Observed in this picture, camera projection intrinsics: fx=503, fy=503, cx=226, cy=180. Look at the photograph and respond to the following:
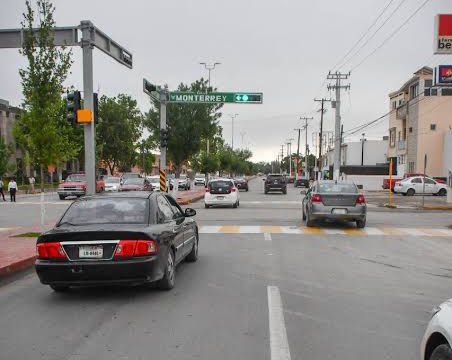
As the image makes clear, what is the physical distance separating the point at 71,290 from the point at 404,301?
4.65 meters

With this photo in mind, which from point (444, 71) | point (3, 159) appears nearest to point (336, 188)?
point (444, 71)

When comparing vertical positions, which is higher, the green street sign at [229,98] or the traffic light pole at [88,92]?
the green street sign at [229,98]

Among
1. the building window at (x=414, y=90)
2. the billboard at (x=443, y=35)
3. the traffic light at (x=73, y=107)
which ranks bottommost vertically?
the traffic light at (x=73, y=107)

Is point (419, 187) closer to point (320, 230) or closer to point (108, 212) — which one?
point (320, 230)

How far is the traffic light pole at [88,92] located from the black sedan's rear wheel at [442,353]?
1260 centimetres

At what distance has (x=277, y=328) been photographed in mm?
5445

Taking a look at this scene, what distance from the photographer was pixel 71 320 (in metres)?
5.81

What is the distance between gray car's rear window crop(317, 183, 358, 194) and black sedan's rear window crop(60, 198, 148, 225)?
32.5ft

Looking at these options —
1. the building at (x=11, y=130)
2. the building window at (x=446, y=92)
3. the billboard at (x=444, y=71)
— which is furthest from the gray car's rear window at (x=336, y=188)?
the building at (x=11, y=130)

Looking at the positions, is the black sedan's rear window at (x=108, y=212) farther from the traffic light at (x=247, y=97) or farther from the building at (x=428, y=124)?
the building at (x=428, y=124)

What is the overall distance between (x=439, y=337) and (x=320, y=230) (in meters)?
12.4

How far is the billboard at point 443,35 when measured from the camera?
24.0 m

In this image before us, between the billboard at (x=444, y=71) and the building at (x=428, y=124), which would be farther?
the building at (x=428, y=124)

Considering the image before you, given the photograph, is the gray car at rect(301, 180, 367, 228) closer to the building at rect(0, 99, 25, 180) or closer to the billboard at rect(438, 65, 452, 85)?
the billboard at rect(438, 65, 452, 85)
